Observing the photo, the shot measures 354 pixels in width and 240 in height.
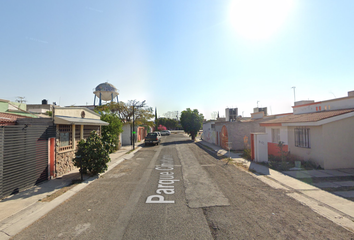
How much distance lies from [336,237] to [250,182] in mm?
4435

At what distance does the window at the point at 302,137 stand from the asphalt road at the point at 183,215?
6.46 meters

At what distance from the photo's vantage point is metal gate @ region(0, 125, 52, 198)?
673 cm

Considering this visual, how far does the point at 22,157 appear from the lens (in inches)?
296

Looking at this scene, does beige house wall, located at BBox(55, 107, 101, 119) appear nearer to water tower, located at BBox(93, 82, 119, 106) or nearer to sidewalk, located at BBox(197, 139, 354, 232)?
sidewalk, located at BBox(197, 139, 354, 232)

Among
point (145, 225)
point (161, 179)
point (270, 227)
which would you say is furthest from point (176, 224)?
point (161, 179)

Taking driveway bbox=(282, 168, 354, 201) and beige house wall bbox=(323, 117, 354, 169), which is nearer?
driveway bbox=(282, 168, 354, 201)

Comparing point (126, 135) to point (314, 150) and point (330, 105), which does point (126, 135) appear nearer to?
point (314, 150)

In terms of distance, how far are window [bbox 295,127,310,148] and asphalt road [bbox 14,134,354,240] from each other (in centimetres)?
646

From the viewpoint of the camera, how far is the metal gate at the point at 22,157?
22.1 feet

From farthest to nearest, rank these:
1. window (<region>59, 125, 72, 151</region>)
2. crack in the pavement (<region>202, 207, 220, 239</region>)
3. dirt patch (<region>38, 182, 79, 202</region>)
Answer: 1. window (<region>59, 125, 72, 151</region>)
2. dirt patch (<region>38, 182, 79, 202</region>)
3. crack in the pavement (<region>202, 207, 220, 239</region>)

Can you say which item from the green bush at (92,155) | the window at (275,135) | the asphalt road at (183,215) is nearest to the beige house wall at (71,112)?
the green bush at (92,155)

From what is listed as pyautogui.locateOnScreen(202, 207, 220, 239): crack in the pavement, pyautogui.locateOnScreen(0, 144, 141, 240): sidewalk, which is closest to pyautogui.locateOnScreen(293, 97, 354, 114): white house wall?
pyautogui.locateOnScreen(202, 207, 220, 239): crack in the pavement

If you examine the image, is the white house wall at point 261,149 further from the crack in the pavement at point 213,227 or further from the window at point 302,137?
the crack in the pavement at point 213,227

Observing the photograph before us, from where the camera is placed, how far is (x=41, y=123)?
352 inches
